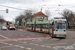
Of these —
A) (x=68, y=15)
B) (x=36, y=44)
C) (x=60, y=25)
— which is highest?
(x=68, y=15)

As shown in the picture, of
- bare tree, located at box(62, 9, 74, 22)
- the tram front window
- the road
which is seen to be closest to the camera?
the road

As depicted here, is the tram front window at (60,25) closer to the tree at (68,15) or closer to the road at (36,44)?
the road at (36,44)

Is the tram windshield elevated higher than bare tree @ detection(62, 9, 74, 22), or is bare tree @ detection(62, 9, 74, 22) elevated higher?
bare tree @ detection(62, 9, 74, 22)

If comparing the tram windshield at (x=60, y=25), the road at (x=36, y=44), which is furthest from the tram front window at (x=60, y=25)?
the road at (x=36, y=44)

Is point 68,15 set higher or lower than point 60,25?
higher

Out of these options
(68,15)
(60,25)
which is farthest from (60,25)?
(68,15)

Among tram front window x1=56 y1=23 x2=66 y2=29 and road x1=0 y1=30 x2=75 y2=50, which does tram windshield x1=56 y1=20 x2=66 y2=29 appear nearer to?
tram front window x1=56 y1=23 x2=66 y2=29

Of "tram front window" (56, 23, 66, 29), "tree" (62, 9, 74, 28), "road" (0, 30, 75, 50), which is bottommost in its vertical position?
"road" (0, 30, 75, 50)

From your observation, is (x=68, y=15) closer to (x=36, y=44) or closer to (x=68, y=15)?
(x=68, y=15)

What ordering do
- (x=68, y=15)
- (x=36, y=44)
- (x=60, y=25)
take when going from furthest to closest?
(x=68, y=15)
(x=60, y=25)
(x=36, y=44)

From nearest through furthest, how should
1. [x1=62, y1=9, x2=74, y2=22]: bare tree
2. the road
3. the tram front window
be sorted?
the road < the tram front window < [x1=62, y1=9, x2=74, y2=22]: bare tree

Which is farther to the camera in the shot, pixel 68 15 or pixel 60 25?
pixel 68 15

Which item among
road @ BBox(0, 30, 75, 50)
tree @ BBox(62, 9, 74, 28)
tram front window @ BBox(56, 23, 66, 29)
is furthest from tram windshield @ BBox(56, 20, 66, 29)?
tree @ BBox(62, 9, 74, 28)

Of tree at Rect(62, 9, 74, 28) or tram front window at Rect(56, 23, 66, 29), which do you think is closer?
tram front window at Rect(56, 23, 66, 29)
